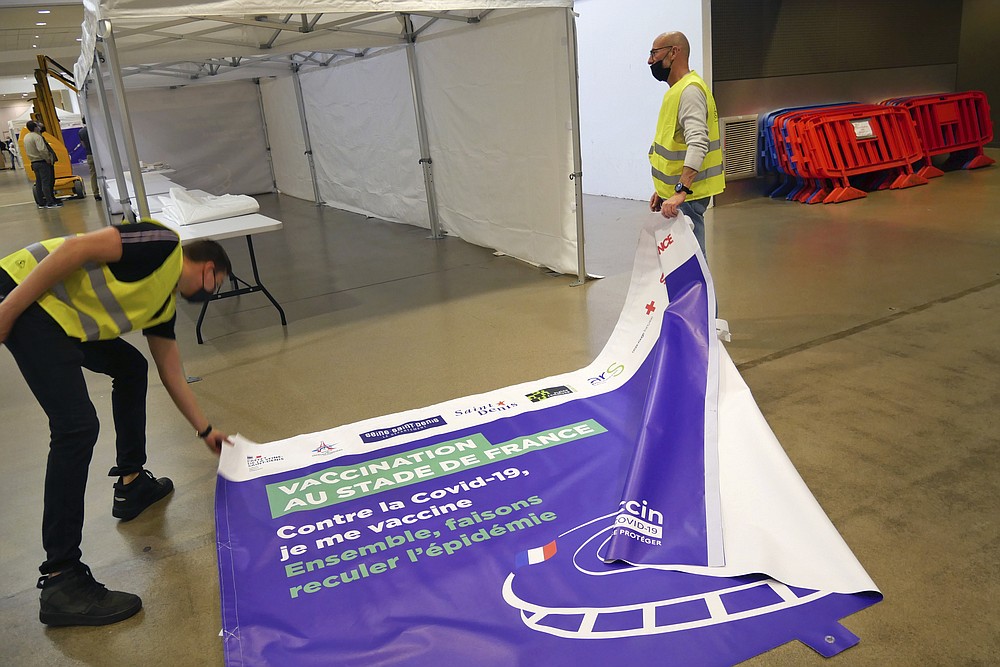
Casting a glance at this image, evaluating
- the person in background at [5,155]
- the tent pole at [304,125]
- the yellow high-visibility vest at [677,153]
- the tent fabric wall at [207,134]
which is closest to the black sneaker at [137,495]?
the yellow high-visibility vest at [677,153]

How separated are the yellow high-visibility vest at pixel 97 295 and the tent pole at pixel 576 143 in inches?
130

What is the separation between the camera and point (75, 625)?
213 cm

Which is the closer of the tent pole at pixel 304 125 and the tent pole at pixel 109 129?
the tent pole at pixel 109 129

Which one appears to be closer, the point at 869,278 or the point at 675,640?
the point at 675,640

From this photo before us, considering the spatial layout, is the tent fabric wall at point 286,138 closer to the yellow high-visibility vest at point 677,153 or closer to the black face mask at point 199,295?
the yellow high-visibility vest at point 677,153

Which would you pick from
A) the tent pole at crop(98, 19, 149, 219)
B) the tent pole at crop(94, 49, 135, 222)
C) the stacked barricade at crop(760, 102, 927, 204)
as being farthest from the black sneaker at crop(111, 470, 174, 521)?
the stacked barricade at crop(760, 102, 927, 204)

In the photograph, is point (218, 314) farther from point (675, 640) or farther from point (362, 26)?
point (675, 640)

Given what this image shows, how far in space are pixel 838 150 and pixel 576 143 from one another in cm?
418

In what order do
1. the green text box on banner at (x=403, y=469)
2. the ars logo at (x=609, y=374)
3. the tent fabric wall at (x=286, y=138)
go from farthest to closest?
the tent fabric wall at (x=286, y=138)
the ars logo at (x=609, y=374)
the green text box on banner at (x=403, y=469)

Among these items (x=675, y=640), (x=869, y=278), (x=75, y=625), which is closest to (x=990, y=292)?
(x=869, y=278)

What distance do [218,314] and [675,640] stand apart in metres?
4.40

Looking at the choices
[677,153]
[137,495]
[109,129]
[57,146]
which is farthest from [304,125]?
[137,495]

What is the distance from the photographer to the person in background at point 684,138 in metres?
3.48

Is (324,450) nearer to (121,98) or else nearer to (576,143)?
(121,98)
